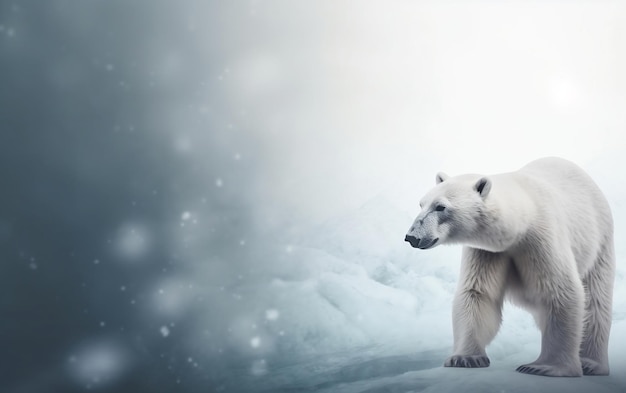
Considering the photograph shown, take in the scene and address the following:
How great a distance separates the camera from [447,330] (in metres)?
5.20

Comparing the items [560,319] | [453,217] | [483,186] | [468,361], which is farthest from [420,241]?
[560,319]

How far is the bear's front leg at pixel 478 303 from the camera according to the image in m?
3.14

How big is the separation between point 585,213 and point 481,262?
2.16 feet

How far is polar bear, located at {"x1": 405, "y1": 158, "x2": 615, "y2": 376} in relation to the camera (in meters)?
2.94

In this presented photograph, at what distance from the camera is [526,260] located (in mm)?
3090

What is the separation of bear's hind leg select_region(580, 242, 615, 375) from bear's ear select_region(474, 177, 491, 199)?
937 millimetres

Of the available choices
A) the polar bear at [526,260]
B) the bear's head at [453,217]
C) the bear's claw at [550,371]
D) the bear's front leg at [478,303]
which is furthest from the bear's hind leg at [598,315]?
the bear's head at [453,217]

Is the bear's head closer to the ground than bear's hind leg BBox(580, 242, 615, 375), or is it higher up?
higher up

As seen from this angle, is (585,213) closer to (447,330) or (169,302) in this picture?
(447,330)

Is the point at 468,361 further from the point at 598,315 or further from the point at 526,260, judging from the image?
the point at 598,315

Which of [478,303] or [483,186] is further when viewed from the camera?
[478,303]

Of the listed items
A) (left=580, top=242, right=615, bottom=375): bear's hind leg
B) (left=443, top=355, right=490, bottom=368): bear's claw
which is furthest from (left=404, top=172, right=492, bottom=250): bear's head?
(left=580, top=242, right=615, bottom=375): bear's hind leg

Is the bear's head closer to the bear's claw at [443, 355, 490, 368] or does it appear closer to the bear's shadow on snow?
the bear's claw at [443, 355, 490, 368]

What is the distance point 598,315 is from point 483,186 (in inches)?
42.0
